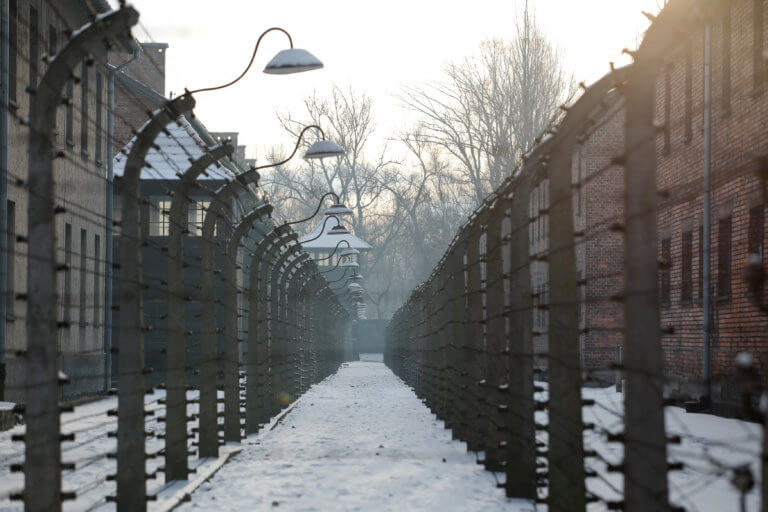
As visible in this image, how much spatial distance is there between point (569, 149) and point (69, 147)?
16.0 m

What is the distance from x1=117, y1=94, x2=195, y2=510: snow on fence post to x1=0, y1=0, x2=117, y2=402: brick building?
284 inches

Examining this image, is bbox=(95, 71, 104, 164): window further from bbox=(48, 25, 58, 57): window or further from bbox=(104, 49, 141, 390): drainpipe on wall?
bbox=(48, 25, 58, 57): window

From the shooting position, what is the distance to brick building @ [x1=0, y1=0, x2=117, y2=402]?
15828 mm

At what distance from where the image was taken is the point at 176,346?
823 cm

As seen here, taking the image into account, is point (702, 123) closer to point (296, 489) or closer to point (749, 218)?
point (749, 218)

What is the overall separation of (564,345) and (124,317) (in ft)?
8.52

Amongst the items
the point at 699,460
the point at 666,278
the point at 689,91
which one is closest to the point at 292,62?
the point at 699,460

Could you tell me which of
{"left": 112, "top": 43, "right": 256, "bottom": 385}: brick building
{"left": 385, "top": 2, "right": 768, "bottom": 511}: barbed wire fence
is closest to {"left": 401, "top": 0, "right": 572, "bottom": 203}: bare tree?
{"left": 112, "top": 43, "right": 256, "bottom": 385}: brick building

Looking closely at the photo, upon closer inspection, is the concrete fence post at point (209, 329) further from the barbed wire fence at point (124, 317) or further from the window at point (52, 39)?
the window at point (52, 39)

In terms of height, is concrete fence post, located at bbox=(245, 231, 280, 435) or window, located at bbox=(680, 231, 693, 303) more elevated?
window, located at bbox=(680, 231, 693, 303)

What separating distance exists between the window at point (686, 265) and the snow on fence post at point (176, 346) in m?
13.1

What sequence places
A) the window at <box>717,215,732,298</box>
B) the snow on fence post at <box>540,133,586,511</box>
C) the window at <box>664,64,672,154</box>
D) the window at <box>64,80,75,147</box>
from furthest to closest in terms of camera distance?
1. the window at <box>664,64,672,154</box>
2. the window at <box>64,80,75,147</box>
3. the window at <box>717,215,732,298</box>
4. the snow on fence post at <box>540,133,586,511</box>

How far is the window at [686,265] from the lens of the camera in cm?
1981

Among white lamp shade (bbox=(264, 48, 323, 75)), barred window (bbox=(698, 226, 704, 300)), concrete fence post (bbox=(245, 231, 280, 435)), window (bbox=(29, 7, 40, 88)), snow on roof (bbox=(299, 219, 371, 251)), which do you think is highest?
window (bbox=(29, 7, 40, 88))
